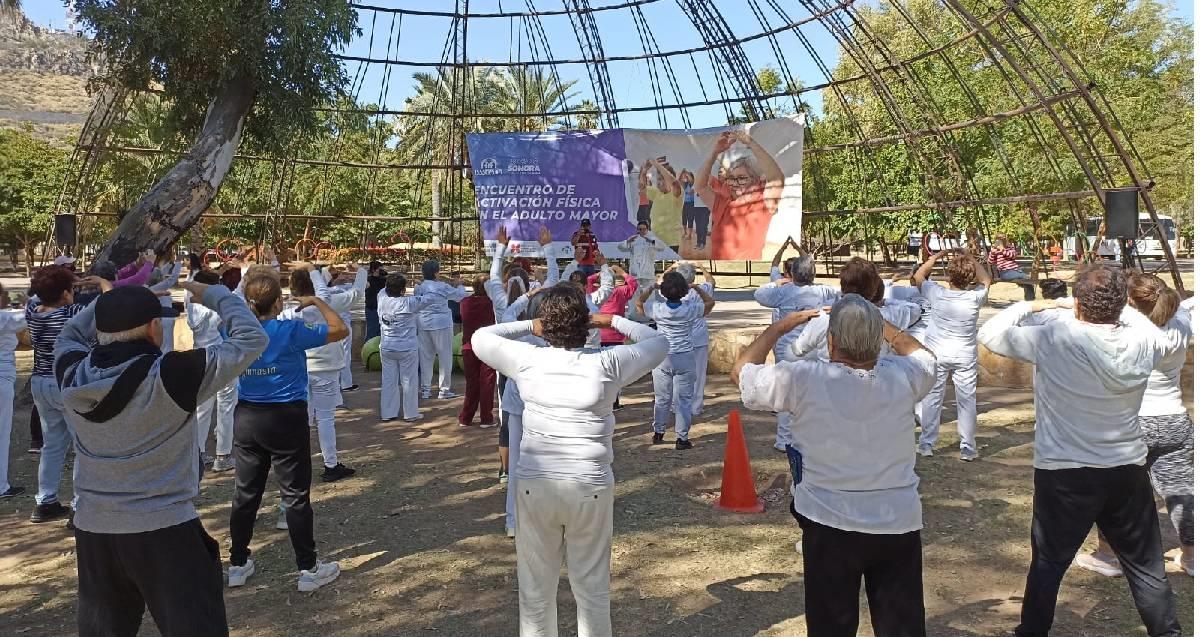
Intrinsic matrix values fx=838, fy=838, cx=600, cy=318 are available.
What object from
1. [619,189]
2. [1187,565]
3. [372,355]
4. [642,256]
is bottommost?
[1187,565]

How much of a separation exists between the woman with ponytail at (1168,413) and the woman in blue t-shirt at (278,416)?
4.63 m

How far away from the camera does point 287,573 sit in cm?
553

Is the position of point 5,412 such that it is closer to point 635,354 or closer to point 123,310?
point 123,310

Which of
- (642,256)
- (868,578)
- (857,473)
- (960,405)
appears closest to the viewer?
(857,473)

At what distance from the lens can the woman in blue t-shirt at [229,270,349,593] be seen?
4938 millimetres

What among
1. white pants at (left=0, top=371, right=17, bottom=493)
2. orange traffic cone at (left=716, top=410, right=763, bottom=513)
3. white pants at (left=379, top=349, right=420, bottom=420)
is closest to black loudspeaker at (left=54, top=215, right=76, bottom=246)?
white pants at (left=379, top=349, right=420, bottom=420)

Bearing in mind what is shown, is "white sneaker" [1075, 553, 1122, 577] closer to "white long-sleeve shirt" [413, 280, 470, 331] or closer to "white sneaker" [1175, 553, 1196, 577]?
"white sneaker" [1175, 553, 1196, 577]

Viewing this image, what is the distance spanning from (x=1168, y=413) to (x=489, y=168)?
642 inches

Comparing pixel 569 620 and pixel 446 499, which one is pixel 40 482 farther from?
pixel 569 620

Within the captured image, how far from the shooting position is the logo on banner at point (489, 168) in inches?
765

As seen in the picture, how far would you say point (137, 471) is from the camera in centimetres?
319

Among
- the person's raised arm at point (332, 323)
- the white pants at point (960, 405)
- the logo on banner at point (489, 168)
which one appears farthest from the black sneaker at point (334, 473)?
the logo on banner at point (489, 168)

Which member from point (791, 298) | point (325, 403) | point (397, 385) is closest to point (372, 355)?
point (397, 385)

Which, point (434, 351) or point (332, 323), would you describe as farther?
point (434, 351)
